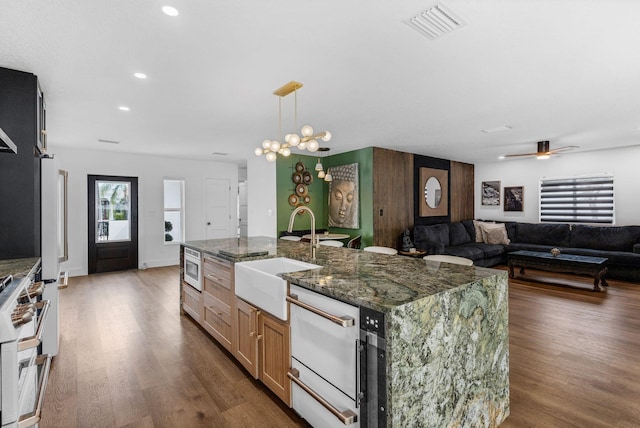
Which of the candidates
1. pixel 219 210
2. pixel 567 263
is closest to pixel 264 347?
pixel 567 263

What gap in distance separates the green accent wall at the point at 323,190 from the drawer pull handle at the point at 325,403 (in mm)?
4303

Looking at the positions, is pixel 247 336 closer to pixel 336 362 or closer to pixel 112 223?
pixel 336 362

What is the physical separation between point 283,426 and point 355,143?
4.69m

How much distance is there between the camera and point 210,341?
3199 millimetres

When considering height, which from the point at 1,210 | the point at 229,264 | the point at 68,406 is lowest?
the point at 68,406

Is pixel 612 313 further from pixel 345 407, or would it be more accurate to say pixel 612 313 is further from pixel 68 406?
pixel 68 406

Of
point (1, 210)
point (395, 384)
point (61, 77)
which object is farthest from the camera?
point (61, 77)

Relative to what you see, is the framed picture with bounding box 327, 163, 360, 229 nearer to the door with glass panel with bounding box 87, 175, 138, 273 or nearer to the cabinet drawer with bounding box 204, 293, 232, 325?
the cabinet drawer with bounding box 204, 293, 232, 325

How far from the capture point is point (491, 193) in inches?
321

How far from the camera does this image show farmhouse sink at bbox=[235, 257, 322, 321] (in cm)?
201

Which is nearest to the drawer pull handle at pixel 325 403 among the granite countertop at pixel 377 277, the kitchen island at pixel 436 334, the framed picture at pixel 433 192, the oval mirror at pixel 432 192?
the kitchen island at pixel 436 334

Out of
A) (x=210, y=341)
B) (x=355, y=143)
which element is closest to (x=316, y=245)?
(x=210, y=341)

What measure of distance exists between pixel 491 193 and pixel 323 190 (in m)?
4.38

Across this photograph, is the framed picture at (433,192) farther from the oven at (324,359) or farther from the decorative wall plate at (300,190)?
the oven at (324,359)
